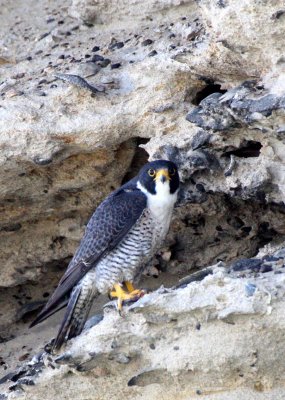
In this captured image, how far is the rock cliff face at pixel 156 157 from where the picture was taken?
5.57 meters

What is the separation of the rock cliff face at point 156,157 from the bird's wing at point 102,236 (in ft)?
1.18

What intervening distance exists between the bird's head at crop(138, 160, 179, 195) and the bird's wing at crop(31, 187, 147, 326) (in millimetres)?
76

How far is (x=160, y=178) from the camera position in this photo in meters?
6.30

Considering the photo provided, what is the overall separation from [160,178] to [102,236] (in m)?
0.46

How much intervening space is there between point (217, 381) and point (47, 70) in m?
2.46

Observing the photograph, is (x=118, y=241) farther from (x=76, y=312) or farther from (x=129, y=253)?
(x=76, y=312)

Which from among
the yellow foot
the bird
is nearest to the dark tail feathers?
the bird

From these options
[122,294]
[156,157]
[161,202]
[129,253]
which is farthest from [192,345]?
→ [156,157]

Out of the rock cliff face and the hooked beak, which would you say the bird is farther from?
the rock cliff face

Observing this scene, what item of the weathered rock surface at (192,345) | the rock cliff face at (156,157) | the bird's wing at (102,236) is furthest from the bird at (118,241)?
the weathered rock surface at (192,345)

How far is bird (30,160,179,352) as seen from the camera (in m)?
6.33

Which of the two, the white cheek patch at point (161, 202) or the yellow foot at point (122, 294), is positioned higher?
the white cheek patch at point (161, 202)

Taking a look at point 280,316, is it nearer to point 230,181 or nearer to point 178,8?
point 230,181

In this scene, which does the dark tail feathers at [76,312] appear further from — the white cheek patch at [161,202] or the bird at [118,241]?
the white cheek patch at [161,202]
